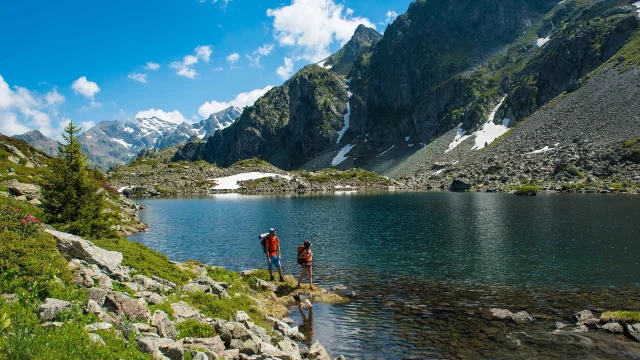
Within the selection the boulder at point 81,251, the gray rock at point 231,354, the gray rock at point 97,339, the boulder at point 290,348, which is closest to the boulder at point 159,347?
the gray rock at point 97,339

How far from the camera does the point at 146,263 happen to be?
20438mm

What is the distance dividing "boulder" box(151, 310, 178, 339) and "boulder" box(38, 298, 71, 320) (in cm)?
249

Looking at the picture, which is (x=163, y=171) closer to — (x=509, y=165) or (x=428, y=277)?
(x=509, y=165)

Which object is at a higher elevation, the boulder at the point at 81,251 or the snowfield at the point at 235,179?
the snowfield at the point at 235,179

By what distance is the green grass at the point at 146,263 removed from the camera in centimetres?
1961

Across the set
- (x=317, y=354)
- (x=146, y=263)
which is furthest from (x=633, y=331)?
(x=146, y=263)

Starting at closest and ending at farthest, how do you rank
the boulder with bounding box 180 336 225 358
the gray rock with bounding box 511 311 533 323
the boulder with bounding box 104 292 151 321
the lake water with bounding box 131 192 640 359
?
the boulder with bounding box 180 336 225 358 < the boulder with bounding box 104 292 151 321 < the lake water with bounding box 131 192 640 359 < the gray rock with bounding box 511 311 533 323

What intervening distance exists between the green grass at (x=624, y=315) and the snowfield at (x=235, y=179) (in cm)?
15216

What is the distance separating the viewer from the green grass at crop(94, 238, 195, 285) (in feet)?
64.3

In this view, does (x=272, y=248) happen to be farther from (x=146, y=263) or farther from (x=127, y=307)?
(x=127, y=307)

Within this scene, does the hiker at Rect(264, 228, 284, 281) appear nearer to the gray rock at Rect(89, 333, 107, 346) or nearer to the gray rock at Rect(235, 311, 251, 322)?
the gray rock at Rect(235, 311, 251, 322)

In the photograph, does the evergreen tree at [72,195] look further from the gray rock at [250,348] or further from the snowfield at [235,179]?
the snowfield at [235,179]

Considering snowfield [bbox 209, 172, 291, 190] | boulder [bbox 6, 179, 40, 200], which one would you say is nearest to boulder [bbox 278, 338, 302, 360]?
boulder [bbox 6, 179, 40, 200]

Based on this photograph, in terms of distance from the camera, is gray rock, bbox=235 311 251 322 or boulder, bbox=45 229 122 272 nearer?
boulder, bbox=45 229 122 272
